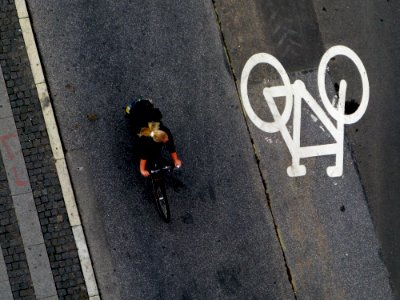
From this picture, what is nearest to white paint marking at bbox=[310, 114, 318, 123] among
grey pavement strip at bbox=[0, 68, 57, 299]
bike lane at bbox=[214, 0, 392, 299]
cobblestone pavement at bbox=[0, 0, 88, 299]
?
bike lane at bbox=[214, 0, 392, 299]

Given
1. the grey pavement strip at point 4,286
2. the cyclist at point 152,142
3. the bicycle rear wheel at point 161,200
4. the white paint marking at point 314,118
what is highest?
the cyclist at point 152,142

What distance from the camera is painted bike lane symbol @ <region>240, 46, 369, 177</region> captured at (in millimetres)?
8555

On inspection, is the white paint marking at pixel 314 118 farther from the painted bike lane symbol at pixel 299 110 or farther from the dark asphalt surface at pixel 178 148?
the dark asphalt surface at pixel 178 148

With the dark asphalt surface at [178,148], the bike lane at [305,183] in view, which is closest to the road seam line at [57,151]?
the dark asphalt surface at [178,148]

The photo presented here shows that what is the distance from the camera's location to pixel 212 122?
333 inches

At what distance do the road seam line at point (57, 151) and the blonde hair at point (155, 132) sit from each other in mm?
1828

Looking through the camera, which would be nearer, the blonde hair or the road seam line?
the blonde hair

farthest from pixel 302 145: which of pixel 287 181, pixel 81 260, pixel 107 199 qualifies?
pixel 81 260

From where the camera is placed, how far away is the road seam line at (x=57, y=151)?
7.92 metres

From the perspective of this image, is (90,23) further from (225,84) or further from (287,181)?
(287,181)

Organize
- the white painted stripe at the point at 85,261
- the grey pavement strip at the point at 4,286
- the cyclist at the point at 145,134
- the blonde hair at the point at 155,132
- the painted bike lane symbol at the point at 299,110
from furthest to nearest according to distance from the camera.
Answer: the painted bike lane symbol at the point at 299,110, the white painted stripe at the point at 85,261, the grey pavement strip at the point at 4,286, the cyclist at the point at 145,134, the blonde hair at the point at 155,132

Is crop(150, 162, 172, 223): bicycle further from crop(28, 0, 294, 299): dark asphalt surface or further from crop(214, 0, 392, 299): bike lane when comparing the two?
crop(214, 0, 392, 299): bike lane

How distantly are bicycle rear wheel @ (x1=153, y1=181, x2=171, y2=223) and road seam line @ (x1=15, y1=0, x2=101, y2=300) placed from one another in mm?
1305

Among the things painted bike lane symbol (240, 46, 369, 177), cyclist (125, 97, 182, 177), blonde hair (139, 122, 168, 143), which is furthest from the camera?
painted bike lane symbol (240, 46, 369, 177)
